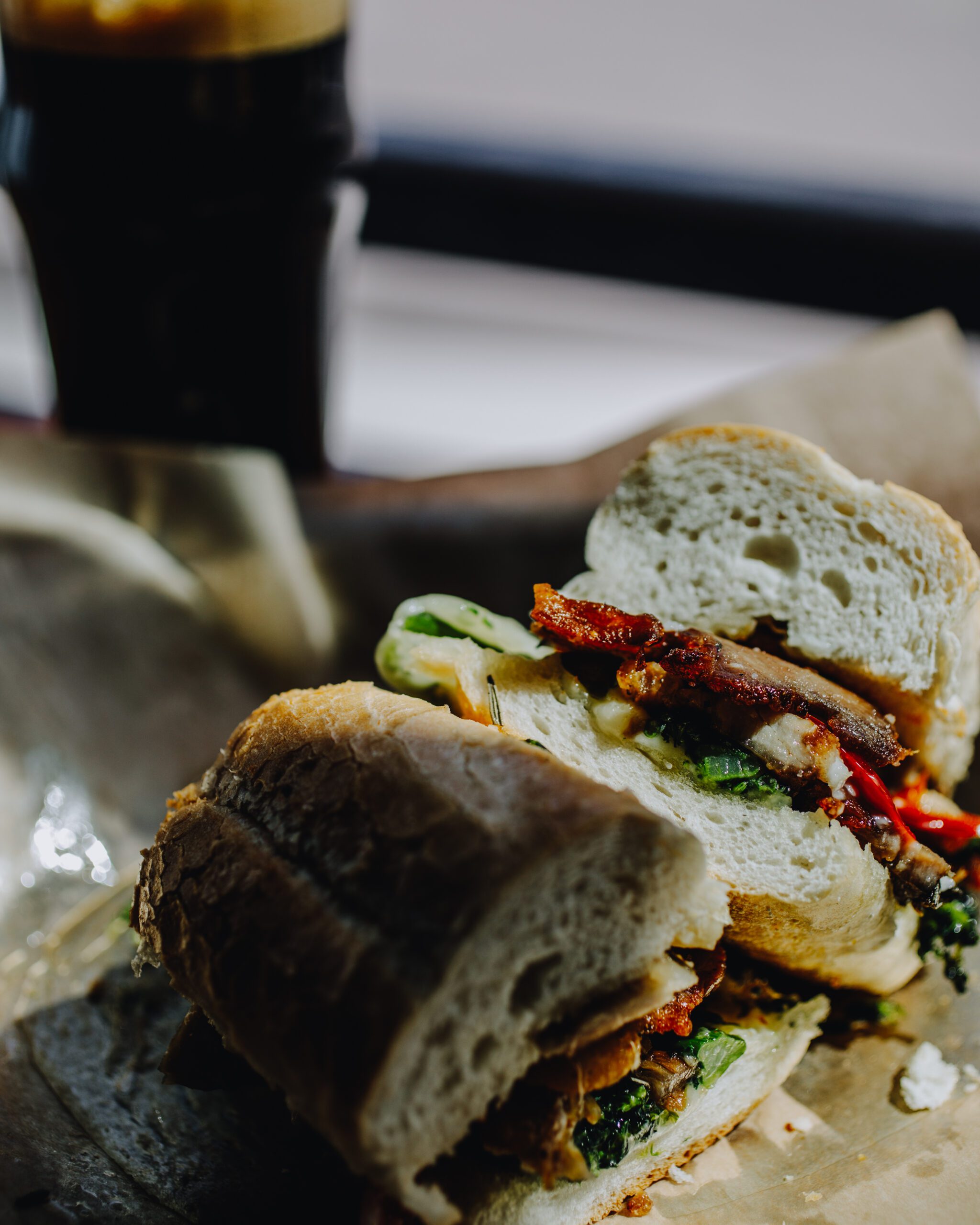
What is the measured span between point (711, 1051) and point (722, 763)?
1.55ft

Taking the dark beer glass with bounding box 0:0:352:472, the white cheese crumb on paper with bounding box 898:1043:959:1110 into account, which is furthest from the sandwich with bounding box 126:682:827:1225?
the dark beer glass with bounding box 0:0:352:472

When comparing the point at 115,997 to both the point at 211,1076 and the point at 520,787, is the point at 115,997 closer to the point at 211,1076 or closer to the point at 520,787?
the point at 211,1076

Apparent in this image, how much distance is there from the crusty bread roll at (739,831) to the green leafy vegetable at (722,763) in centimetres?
2

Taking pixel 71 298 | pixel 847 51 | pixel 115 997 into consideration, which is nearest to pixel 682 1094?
pixel 115 997

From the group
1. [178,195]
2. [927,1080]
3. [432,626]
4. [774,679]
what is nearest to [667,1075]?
[927,1080]

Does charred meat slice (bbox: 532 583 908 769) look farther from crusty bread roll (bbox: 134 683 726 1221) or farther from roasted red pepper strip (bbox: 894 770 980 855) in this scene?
crusty bread roll (bbox: 134 683 726 1221)

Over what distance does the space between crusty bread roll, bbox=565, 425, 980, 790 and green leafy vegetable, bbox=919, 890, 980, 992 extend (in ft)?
0.86

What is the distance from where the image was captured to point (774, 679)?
6.14ft

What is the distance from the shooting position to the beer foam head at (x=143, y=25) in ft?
8.76

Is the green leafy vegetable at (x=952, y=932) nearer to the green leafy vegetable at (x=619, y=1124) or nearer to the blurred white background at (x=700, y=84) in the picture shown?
the green leafy vegetable at (x=619, y=1124)

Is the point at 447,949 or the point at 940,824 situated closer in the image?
the point at 447,949

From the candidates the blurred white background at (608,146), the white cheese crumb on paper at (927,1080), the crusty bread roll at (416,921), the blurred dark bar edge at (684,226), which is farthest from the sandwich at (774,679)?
the blurred dark bar edge at (684,226)

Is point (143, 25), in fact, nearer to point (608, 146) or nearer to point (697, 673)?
point (697, 673)

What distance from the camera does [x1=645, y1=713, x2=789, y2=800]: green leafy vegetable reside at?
1.84 m
